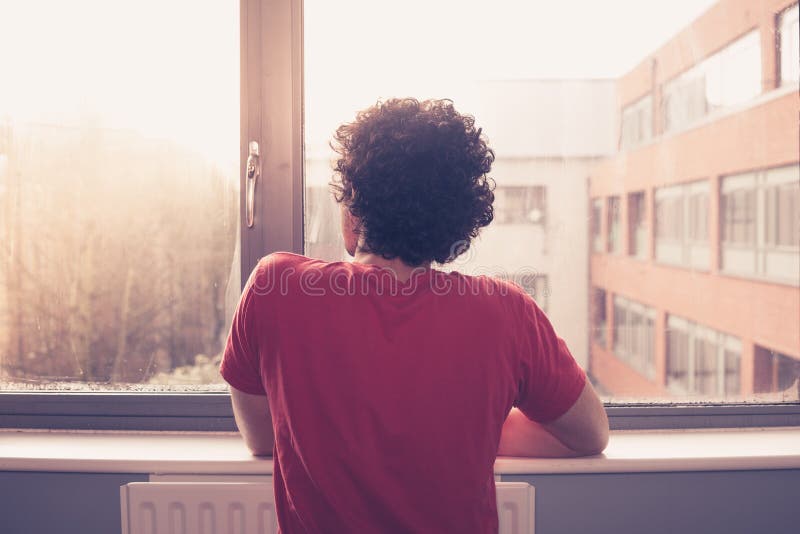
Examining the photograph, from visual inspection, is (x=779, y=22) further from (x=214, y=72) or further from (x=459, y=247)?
(x=214, y=72)

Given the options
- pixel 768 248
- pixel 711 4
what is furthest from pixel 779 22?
pixel 768 248

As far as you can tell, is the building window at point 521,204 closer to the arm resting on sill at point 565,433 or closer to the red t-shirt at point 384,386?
the arm resting on sill at point 565,433

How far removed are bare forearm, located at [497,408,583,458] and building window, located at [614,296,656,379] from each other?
0.55m

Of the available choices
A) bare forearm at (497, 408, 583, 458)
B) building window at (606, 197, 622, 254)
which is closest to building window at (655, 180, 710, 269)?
building window at (606, 197, 622, 254)

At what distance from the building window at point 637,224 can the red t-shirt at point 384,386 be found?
84 centimetres

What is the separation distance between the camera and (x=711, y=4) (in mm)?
1505

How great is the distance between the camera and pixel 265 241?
4.71ft

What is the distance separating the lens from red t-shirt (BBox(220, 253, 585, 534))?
760mm

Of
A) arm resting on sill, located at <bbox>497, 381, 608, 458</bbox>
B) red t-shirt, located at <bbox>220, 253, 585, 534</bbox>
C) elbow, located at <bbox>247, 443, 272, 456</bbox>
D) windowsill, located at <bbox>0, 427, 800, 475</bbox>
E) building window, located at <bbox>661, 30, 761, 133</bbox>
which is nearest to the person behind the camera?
red t-shirt, located at <bbox>220, 253, 585, 534</bbox>

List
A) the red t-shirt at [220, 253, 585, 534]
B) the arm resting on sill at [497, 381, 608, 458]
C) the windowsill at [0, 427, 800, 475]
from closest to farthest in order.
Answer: the red t-shirt at [220, 253, 585, 534] → the arm resting on sill at [497, 381, 608, 458] → the windowsill at [0, 427, 800, 475]

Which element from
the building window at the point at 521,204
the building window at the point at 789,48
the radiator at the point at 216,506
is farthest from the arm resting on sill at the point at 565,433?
the building window at the point at 789,48

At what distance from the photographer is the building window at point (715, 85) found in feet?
4.93

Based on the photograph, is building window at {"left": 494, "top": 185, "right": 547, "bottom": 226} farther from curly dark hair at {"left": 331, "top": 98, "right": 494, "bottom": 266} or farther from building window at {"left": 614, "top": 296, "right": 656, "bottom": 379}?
curly dark hair at {"left": 331, "top": 98, "right": 494, "bottom": 266}

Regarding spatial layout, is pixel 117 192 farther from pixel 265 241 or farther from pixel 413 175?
pixel 413 175
